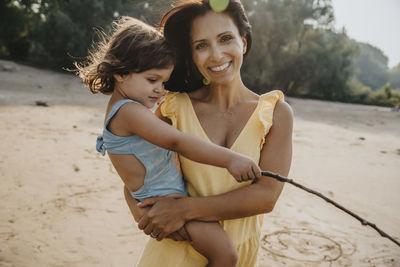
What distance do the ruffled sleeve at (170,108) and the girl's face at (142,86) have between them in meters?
0.08

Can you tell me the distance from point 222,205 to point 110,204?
2920 mm

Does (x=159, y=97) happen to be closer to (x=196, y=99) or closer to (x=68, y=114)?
(x=196, y=99)

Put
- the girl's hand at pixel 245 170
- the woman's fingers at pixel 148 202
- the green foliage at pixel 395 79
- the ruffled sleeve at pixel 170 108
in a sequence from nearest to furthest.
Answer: the girl's hand at pixel 245 170 → the woman's fingers at pixel 148 202 → the ruffled sleeve at pixel 170 108 → the green foliage at pixel 395 79

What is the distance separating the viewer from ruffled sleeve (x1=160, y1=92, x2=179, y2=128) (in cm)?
187

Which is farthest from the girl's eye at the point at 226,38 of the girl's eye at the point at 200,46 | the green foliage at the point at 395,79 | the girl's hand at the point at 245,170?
the green foliage at the point at 395,79

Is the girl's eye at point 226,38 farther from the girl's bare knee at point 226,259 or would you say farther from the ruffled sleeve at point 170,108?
the girl's bare knee at point 226,259

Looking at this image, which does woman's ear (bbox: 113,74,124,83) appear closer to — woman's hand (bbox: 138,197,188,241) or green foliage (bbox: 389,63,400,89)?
woman's hand (bbox: 138,197,188,241)

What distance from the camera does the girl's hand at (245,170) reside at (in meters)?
1.34

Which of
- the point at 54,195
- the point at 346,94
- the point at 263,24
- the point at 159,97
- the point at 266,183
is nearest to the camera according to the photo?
the point at 266,183

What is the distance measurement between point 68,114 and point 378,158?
25.9ft

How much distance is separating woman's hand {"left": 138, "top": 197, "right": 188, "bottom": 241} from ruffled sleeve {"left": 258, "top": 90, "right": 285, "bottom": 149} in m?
0.53

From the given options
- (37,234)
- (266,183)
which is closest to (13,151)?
(37,234)

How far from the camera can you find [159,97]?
1.89 meters

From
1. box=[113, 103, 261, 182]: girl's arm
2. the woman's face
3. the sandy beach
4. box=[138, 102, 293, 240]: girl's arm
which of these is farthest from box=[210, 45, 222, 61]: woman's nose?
the sandy beach
